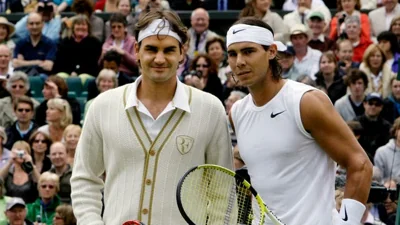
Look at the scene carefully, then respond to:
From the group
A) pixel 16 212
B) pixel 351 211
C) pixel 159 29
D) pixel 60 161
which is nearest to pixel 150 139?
pixel 159 29

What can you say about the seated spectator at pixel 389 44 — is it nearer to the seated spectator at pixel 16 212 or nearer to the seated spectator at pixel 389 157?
the seated spectator at pixel 389 157

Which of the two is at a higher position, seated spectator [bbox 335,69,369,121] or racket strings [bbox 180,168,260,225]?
racket strings [bbox 180,168,260,225]

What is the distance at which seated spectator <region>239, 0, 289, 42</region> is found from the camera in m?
16.5

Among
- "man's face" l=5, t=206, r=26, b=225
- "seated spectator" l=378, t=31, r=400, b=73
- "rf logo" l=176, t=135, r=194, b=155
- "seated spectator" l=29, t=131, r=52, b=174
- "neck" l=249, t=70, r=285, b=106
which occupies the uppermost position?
"neck" l=249, t=70, r=285, b=106

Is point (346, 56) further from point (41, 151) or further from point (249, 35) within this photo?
point (249, 35)

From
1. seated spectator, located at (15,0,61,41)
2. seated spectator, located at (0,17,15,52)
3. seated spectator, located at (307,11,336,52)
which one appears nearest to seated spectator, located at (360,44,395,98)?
seated spectator, located at (307,11,336,52)

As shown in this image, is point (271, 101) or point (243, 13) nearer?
point (271, 101)

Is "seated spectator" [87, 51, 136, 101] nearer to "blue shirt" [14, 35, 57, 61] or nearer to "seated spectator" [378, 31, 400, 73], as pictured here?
"blue shirt" [14, 35, 57, 61]

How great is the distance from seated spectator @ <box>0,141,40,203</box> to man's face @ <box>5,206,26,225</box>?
103 centimetres

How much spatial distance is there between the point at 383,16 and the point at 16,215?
6.40 meters

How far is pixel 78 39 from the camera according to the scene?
55.4 feet

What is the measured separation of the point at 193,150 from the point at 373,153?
706cm

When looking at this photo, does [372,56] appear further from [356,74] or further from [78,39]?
→ [78,39]

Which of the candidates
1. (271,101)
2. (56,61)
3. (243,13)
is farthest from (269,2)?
(271,101)
